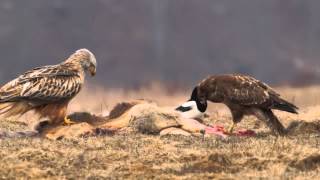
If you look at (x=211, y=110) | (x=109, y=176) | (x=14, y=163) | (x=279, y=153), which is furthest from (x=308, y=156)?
(x=211, y=110)

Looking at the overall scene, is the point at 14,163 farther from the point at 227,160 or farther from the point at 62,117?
Answer: the point at 62,117

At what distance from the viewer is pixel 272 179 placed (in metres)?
6.95

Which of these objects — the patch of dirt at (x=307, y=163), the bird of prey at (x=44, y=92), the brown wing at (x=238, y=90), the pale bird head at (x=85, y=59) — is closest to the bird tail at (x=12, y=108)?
the bird of prey at (x=44, y=92)

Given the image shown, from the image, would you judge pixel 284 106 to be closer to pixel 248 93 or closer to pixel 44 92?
pixel 248 93

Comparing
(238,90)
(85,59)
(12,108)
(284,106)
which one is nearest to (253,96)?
(238,90)

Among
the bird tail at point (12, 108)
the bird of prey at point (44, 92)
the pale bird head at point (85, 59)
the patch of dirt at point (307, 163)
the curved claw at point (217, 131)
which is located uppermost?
the pale bird head at point (85, 59)

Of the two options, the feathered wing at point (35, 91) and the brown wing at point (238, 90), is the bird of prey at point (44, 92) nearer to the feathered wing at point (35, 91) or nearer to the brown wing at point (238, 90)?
the feathered wing at point (35, 91)

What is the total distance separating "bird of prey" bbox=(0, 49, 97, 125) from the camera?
9.84 metres

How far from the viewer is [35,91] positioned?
984cm

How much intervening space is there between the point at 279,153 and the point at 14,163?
2844 mm

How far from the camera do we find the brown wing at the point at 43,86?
32.2ft

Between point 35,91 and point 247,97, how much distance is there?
2.96 m

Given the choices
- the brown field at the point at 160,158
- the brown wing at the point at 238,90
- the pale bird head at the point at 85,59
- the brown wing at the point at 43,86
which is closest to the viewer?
the brown field at the point at 160,158

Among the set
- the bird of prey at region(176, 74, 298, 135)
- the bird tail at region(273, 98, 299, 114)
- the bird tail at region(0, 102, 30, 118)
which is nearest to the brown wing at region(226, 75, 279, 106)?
the bird of prey at region(176, 74, 298, 135)
